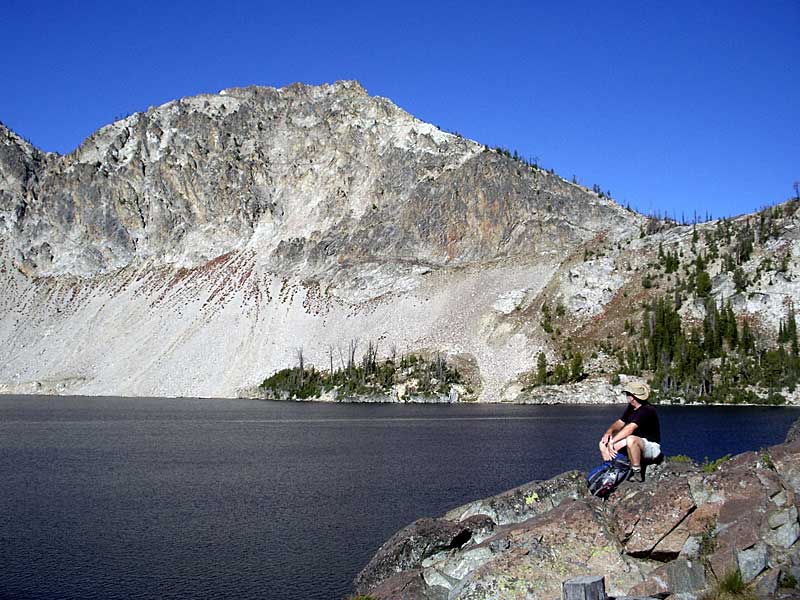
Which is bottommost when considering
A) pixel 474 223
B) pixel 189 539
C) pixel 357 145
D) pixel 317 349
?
pixel 189 539

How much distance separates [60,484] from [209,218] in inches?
5277

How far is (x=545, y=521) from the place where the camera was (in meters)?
17.8

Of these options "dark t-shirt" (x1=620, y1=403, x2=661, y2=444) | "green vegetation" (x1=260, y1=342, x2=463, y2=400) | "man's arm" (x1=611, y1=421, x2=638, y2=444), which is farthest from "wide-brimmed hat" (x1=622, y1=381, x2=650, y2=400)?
"green vegetation" (x1=260, y1=342, x2=463, y2=400)

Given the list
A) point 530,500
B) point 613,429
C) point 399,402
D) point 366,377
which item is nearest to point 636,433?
point 613,429

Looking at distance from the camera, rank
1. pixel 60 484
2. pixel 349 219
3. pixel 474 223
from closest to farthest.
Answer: pixel 60 484, pixel 474 223, pixel 349 219

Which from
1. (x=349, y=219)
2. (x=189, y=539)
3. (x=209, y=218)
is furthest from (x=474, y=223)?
(x=189, y=539)

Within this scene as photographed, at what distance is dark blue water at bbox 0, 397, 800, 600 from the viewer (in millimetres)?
26781

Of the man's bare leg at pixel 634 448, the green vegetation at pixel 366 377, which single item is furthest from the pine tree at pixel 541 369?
the man's bare leg at pixel 634 448

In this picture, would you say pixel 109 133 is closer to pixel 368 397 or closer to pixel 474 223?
pixel 474 223

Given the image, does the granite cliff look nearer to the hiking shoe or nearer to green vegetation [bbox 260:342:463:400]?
green vegetation [bbox 260:342:463:400]

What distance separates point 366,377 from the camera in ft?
399

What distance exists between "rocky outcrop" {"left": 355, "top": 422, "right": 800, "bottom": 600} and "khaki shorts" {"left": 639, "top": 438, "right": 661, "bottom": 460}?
1.97 feet

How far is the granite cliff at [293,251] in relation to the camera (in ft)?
410

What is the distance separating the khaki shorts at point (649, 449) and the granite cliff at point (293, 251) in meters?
90.4
